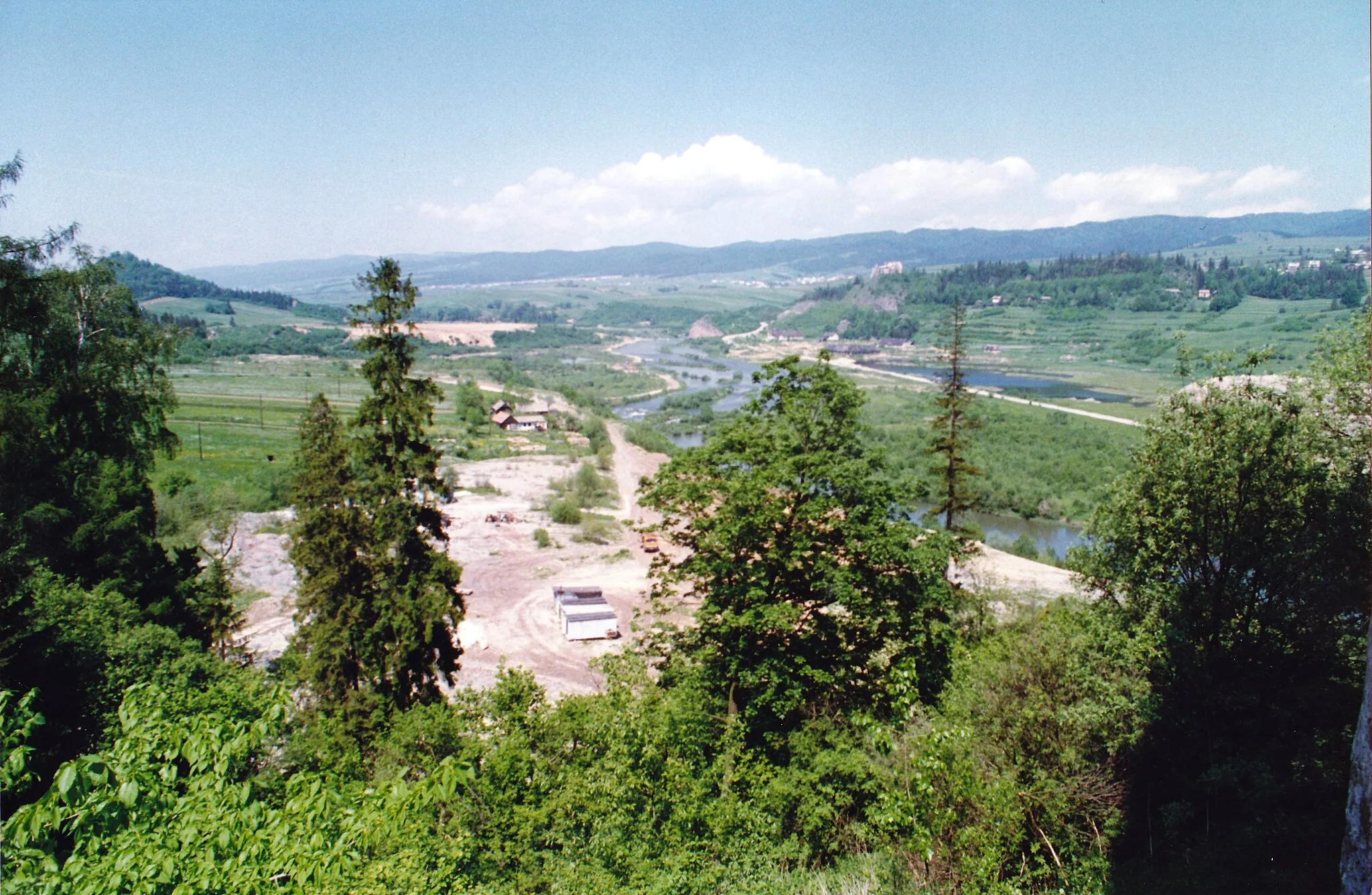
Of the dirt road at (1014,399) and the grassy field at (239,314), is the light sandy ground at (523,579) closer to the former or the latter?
the dirt road at (1014,399)

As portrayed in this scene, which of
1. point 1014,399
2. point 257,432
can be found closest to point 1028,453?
point 1014,399

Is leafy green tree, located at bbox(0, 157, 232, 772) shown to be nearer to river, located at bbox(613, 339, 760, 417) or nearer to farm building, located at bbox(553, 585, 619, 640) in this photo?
farm building, located at bbox(553, 585, 619, 640)

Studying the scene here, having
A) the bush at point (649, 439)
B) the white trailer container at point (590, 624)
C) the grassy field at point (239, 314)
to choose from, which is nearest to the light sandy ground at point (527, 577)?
the white trailer container at point (590, 624)

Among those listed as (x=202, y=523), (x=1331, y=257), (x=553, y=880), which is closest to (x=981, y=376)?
(x=1331, y=257)

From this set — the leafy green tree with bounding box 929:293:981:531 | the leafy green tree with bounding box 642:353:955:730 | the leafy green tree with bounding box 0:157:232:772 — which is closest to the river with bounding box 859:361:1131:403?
the leafy green tree with bounding box 929:293:981:531

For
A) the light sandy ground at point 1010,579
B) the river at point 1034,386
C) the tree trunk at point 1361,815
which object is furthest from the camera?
Result: the river at point 1034,386

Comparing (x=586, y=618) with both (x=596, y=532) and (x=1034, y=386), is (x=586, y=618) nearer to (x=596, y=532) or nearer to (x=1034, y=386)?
(x=596, y=532)
